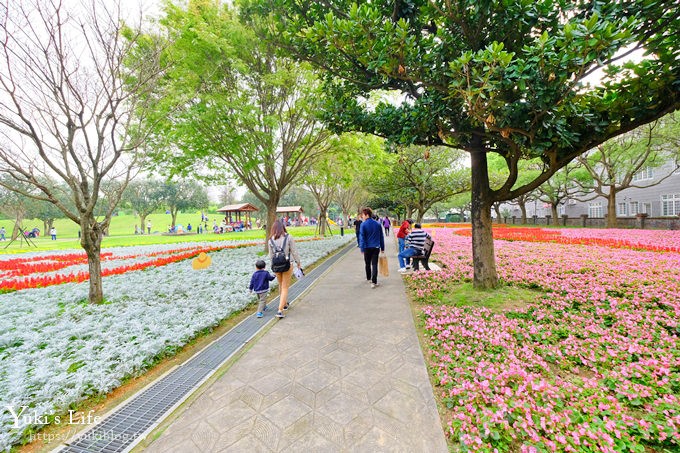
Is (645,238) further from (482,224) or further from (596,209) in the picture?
(596,209)

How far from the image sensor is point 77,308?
5.15m

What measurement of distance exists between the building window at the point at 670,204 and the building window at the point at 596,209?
7.57 metres

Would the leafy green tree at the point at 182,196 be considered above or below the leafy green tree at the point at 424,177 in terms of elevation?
above

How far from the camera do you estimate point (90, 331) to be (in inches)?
164

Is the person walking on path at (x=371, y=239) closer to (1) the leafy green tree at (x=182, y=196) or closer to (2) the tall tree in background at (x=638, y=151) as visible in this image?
(2) the tall tree in background at (x=638, y=151)

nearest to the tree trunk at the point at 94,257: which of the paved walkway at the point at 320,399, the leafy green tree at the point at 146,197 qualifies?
the paved walkway at the point at 320,399

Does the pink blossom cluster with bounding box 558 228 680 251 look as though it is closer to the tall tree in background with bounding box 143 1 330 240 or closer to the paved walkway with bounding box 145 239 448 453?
the paved walkway with bounding box 145 239 448 453

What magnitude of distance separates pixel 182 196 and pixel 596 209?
2457 inches

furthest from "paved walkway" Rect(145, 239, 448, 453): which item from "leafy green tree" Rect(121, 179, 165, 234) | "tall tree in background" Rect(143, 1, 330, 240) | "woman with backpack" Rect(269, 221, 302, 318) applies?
"leafy green tree" Rect(121, 179, 165, 234)

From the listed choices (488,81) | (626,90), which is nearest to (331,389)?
(488,81)

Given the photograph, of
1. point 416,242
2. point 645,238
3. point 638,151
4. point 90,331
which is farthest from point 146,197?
point 638,151

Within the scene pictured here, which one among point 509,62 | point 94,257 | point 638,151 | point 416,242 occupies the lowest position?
point 416,242

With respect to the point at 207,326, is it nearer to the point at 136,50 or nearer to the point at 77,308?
the point at 77,308

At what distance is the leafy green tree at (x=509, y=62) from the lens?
3221 mm
